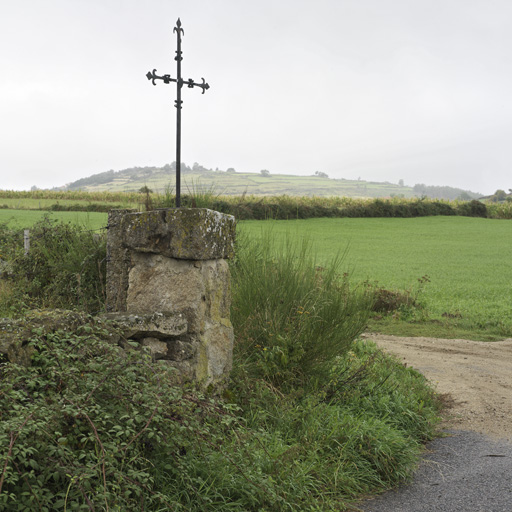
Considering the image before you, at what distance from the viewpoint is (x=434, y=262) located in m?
24.6

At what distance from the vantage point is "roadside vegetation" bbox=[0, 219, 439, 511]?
290 cm

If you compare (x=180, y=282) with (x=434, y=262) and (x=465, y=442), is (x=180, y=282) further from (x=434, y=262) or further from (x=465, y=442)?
(x=434, y=262)

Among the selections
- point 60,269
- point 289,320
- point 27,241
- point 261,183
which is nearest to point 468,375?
point 289,320

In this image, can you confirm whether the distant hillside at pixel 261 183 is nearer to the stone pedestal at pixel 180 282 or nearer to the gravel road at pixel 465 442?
the gravel road at pixel 465 442

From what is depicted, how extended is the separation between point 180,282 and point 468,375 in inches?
219

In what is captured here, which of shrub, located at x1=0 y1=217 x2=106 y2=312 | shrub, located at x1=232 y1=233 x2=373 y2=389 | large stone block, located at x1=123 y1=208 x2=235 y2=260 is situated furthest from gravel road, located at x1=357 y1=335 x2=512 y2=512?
shrub, located at x1=0 y1=217 x2=106 y2=312

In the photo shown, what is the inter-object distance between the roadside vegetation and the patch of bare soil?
46cm

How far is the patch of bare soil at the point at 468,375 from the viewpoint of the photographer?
636 cm

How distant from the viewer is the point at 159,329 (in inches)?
169

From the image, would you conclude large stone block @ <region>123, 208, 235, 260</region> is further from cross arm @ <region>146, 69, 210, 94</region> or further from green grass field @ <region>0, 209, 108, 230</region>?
green grass field @ <region>0, 209, 108, 230</region>

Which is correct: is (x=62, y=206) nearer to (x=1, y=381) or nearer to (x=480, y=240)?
(x=480, y=240)

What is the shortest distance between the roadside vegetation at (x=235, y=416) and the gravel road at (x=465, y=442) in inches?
8.7

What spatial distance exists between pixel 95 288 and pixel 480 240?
31.2 meters

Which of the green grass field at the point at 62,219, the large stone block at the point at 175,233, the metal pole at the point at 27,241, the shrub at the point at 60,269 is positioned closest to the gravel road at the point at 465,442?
the large stone block at the point at 175,233
